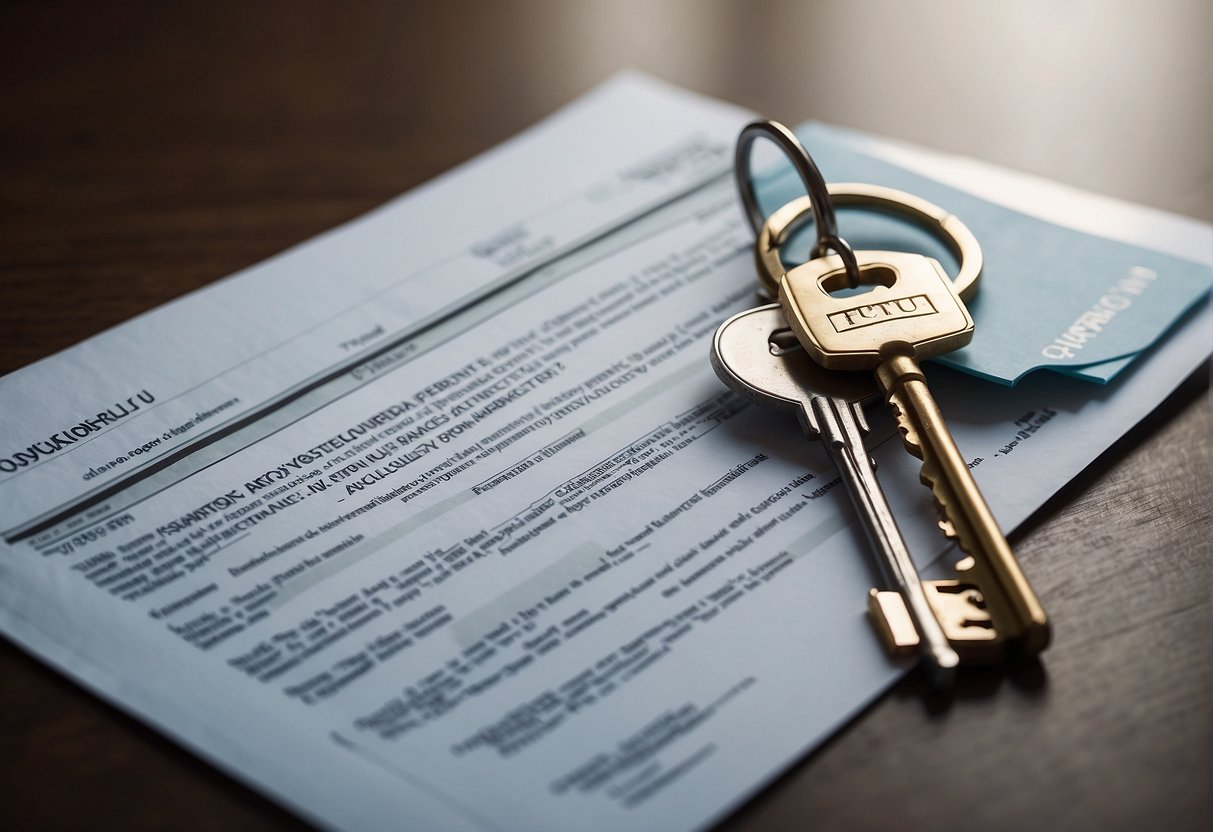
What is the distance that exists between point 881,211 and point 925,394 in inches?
6.8

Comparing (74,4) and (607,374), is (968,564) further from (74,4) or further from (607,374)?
(74,4)

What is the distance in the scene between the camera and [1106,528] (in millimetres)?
466

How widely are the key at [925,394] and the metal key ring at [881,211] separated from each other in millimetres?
25

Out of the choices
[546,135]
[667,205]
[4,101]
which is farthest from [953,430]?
[4,101]

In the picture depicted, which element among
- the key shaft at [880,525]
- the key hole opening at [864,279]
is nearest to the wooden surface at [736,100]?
the key shaft at [880,525]

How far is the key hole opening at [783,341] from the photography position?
52 centimetres

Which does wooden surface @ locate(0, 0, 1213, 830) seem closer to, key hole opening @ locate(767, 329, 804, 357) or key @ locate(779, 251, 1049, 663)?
key @ locate(779, 251, 1049, 663)

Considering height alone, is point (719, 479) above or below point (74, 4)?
below

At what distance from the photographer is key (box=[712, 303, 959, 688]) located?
0.42m

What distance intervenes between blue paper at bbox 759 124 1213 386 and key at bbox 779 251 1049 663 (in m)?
0.03

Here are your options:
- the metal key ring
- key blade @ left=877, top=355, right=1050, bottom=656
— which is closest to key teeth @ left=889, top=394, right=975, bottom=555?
key blade @ left=877, top=355, right=1050, bottom=656

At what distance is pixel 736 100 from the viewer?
0.81 metres

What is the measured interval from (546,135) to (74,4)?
0.43 meters

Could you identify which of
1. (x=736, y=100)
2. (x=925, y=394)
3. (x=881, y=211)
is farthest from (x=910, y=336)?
(x=736, y=100)
